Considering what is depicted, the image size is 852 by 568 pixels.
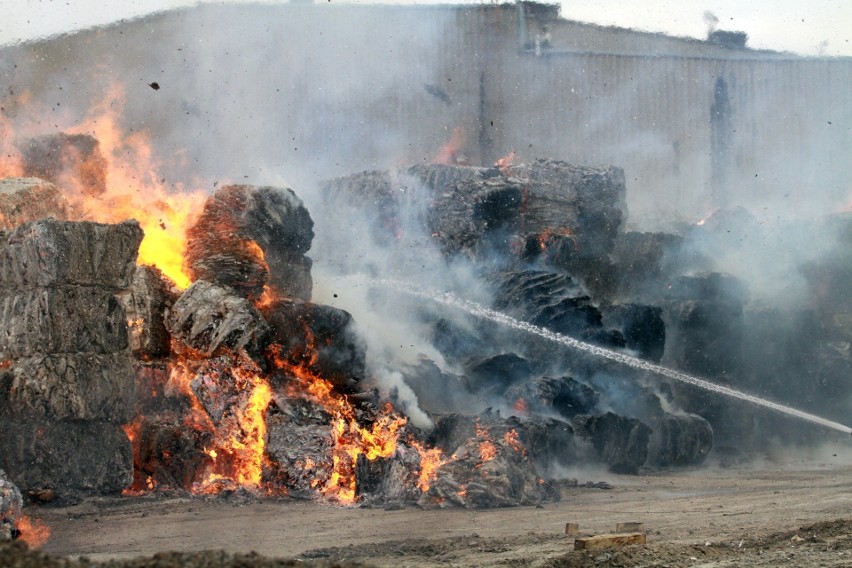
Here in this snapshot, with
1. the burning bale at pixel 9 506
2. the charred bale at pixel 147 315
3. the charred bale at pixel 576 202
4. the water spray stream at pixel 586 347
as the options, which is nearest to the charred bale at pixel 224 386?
the charred bale at pixel 147 315

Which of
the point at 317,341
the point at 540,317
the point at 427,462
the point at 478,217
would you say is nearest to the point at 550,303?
the point at 540,317

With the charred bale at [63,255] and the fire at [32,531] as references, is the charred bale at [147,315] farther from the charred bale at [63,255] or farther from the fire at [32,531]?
the fire at [32,531]

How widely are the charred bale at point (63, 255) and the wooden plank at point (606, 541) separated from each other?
781cm

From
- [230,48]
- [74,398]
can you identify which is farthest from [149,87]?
[74,398]

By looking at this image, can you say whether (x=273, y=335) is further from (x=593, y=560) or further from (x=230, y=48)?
(x=230, y=48)

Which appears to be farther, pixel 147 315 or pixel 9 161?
pixel 9 161

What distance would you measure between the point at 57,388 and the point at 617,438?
1188cm

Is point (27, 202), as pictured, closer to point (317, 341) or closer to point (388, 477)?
point (317, 341)

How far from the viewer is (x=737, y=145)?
37.8 meters

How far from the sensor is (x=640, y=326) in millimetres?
26109

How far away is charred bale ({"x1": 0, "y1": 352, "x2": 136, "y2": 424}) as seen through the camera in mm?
14703

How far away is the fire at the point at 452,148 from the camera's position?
3319 centimetres

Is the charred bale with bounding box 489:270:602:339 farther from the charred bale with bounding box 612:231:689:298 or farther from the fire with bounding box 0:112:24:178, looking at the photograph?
the fire with bounding box 0:112:24:178

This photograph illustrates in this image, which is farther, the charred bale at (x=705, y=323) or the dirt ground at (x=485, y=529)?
the charred bale at (x=705, y=323)
